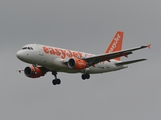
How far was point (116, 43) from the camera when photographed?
98125mm

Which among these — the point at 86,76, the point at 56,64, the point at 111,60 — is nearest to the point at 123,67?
the point at 111,60

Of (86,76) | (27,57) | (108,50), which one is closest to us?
(27,57)

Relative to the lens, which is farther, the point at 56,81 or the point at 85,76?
the point at 56,81

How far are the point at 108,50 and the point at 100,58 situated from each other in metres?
12.2

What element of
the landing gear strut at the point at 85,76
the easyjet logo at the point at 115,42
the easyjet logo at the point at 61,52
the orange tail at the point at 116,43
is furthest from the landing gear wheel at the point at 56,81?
the easyjet logo at the point at 115,42

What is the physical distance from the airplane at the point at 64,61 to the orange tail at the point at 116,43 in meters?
6.16

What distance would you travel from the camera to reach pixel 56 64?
81500mm

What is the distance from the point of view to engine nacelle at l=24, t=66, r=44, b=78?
86250mm

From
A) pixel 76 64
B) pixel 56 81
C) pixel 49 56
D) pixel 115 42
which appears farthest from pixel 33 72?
pixel 115 42

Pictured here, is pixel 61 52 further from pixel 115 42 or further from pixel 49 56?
pixel 115 42

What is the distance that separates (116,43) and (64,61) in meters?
18.0

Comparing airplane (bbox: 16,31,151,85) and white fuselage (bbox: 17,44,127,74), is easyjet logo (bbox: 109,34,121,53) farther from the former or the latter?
white fuselage (bbox: 17,44,127,74)

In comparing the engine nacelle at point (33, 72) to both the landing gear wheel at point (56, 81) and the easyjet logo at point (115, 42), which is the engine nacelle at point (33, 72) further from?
the easyjet logo at point (115, 42)

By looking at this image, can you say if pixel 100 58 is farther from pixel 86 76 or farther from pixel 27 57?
pixel 27 57
